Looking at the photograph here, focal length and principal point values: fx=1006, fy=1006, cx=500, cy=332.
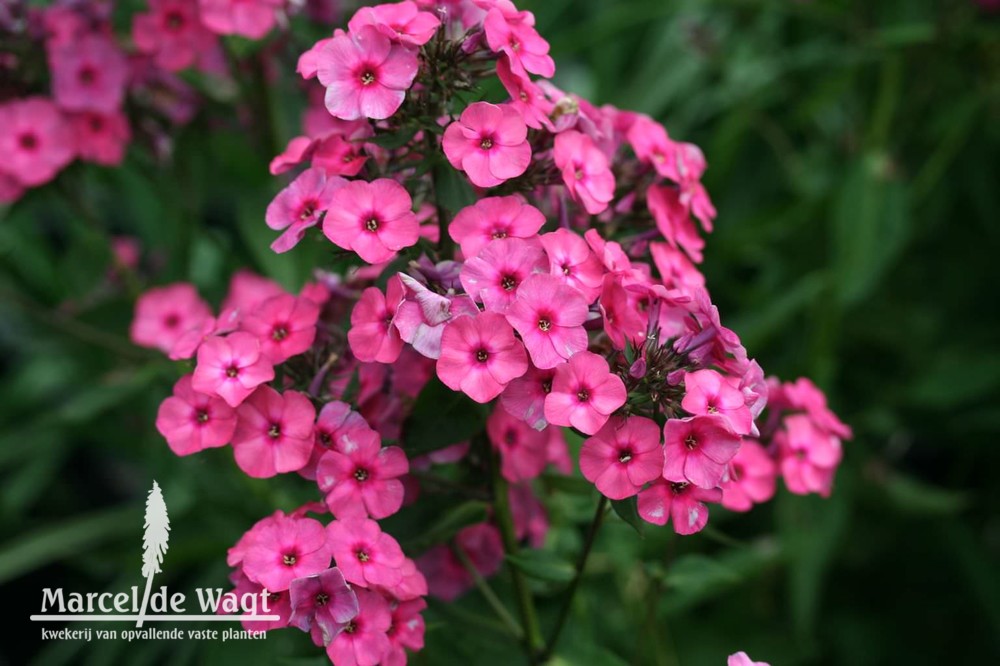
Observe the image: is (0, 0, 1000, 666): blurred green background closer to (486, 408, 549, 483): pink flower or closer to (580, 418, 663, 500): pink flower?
(486, 408, 549, 483): pink flower

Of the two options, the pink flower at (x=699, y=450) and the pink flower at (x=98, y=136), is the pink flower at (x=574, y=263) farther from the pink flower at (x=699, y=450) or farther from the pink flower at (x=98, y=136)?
the pink flower at (x=98, y=136)

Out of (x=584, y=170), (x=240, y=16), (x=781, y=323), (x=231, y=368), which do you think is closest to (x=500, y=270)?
(x=584, y=170)

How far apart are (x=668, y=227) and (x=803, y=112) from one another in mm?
1029

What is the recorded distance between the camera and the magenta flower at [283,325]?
3.18 feet

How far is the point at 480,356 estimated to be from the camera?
2.83ft

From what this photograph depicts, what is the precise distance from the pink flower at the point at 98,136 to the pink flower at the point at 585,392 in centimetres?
98

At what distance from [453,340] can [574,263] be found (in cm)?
14

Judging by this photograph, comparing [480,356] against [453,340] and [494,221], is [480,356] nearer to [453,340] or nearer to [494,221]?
[453,340]

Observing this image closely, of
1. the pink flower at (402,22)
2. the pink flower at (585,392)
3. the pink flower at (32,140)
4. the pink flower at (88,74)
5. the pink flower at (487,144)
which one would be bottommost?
the pink flower at (585,392)

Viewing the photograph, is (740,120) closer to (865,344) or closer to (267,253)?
(865,344)

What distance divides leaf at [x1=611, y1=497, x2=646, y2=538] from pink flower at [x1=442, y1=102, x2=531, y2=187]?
31 centimetres

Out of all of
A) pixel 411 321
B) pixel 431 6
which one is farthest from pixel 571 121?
pixel 411 321

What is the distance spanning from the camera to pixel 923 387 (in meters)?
1.89

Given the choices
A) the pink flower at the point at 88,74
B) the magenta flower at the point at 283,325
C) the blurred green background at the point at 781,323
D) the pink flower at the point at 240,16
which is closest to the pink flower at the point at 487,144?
the magenta flower at the point at 283,325
